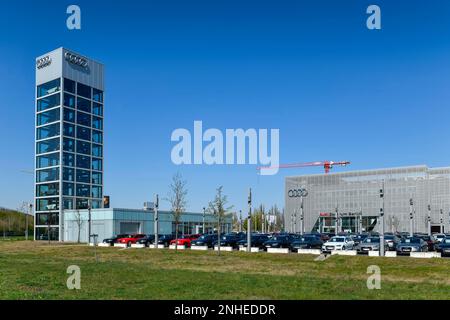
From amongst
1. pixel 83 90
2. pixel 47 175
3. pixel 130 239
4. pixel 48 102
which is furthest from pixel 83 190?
pixel 130 239

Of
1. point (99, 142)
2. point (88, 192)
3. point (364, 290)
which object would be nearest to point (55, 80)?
point (99, 142)

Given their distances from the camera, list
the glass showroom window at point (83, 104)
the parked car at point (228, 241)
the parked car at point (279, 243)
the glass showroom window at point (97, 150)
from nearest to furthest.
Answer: the parked car at point (279, 243)
the parked car at point (228, 241)
the glass showroom window at point (83, 104)
the glass showroom window at point (97, 150)

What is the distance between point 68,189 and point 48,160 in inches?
269

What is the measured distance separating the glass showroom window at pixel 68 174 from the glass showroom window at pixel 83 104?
12.5 m

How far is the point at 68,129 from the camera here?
3472 inches

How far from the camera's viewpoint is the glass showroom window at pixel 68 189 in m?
86.6

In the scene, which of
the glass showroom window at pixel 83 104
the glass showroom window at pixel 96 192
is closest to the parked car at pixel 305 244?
the glass showroom window at pixel 96 192

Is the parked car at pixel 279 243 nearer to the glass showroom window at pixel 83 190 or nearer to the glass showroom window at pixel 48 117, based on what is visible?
the glass showroom window at pixel 83 190

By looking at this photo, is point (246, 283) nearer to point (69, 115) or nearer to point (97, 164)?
point (69, 115)

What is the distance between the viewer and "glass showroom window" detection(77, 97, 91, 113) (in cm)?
9150

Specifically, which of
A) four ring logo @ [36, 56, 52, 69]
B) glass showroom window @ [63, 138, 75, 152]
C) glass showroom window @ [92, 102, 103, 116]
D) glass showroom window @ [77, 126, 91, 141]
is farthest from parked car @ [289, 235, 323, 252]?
four ring logo @ [36, 56, 52, 69]

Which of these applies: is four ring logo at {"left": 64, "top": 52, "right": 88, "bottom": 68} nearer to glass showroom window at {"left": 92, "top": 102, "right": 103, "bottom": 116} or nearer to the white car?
glass showroom window at {"left": 92, "top": 102, "right": 103, "bottom": 116}

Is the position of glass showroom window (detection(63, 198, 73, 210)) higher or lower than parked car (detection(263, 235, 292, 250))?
higher

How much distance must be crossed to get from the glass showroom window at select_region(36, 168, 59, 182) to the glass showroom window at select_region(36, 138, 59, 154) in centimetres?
381
